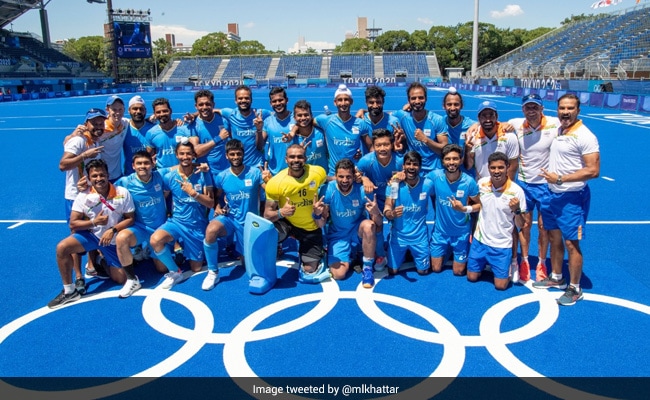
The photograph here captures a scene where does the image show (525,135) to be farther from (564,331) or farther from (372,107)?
(564,331)

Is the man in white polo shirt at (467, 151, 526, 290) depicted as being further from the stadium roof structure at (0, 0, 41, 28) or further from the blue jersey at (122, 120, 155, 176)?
the stadium roof structure at (0, 0, 41, 28)

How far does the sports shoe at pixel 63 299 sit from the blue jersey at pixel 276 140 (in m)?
2.92

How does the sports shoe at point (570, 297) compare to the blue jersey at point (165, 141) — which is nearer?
the sports shoe at point (570, 297)

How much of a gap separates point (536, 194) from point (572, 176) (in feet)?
2.47

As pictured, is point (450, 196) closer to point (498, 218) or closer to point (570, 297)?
point (498, 218)

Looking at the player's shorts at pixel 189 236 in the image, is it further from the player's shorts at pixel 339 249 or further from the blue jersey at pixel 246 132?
the player's shorts at pixel 339 249

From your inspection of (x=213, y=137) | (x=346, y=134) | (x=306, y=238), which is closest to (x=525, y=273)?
(x=306, y=238)

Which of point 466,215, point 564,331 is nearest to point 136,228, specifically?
point 466,215

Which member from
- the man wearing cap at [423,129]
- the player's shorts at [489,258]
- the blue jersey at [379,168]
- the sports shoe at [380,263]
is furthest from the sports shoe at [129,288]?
the player's shorts at [489,258]

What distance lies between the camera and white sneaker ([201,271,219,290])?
5.38m

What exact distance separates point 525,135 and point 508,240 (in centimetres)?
130

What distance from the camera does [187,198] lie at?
571 centimetres

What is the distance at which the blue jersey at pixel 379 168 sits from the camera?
228 inches

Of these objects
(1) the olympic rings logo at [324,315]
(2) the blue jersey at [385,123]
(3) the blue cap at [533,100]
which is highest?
(3) the blue cap at [533,100]
